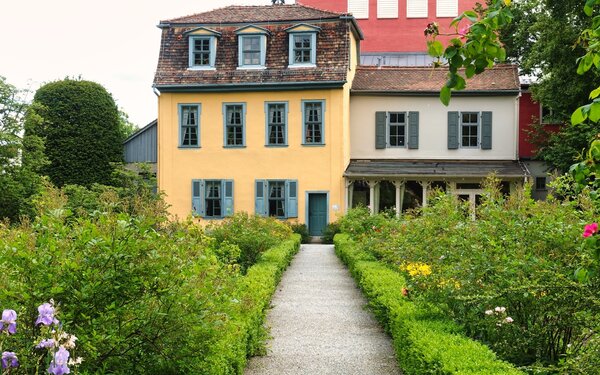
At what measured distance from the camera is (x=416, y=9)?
122ft

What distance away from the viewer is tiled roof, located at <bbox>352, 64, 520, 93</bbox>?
27.0 meters

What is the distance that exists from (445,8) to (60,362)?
36011 millimetres

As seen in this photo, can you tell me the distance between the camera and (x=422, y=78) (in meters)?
28.1

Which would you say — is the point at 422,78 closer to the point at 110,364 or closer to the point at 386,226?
the point at 386,226

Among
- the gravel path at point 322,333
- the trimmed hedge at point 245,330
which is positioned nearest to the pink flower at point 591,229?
the trimmed hedge at point 245,330

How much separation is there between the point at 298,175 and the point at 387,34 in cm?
1412

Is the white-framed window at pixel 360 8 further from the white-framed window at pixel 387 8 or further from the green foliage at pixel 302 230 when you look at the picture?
the green foliage at pixel 302 230

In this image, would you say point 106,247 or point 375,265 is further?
point 375,265

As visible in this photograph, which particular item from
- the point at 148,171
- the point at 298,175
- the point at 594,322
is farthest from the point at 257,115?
the point at 594,322

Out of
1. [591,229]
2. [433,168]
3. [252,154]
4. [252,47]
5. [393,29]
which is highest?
[393,29]

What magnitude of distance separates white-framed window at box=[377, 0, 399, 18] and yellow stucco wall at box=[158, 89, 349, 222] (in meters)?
12.4

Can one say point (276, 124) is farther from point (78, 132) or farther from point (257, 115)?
point (78, 132)

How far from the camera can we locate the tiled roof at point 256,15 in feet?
87.5

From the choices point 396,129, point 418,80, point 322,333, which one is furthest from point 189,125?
point 322,333
